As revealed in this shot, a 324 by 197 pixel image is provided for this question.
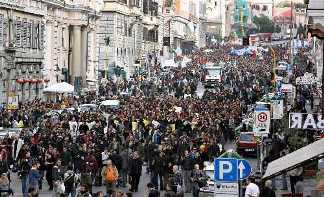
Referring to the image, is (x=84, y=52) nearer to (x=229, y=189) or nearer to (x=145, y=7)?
(x=145, y=7)

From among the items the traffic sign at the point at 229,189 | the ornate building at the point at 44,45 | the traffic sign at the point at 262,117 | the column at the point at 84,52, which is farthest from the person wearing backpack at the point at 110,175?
the column at the point at 84,52

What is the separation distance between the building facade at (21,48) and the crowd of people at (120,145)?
524 centimetres

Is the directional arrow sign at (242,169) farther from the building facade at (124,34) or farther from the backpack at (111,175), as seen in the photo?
the building facade at (124,34)

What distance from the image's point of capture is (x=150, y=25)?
115 m

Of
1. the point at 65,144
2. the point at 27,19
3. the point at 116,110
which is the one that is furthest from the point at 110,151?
the point at 27,19

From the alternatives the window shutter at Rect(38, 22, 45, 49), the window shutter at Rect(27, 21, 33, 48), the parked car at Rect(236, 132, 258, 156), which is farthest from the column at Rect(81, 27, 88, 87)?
the parked car at Rect(236, 132, 258, 156)

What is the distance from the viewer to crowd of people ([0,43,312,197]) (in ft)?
82.3

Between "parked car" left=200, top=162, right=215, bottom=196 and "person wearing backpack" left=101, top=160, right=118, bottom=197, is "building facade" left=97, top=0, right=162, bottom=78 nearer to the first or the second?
"parked car" left=200, top=162, right=215, bottom=196

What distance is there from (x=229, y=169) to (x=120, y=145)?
15.2 metres

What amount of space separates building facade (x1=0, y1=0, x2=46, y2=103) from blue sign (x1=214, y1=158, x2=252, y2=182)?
39190 millimetres

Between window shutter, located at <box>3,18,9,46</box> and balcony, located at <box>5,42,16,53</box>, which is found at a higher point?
window shutter, located at <box>3,18,9,46</box>

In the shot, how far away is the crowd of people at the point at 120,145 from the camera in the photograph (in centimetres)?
2509

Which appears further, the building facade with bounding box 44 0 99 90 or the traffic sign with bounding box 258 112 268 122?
the building facade with bounding box 44 0 99 90

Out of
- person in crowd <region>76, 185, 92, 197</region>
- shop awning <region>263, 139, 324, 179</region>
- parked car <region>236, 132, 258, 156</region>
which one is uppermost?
shop awning <region>263, 139, 324, 179</region>
